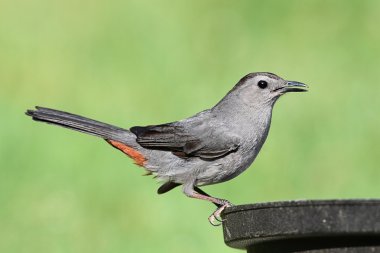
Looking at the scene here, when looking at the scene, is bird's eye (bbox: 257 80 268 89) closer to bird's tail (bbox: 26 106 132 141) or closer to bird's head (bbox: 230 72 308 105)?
bird's head (bbox: 230 72 308 105)

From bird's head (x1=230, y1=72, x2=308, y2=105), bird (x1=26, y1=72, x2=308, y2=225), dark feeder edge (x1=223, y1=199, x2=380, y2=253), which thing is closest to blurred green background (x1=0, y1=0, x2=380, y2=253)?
bird (x1=26, y1=72, x2=308, y2=225)

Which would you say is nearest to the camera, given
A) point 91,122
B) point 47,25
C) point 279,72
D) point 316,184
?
point 91,122

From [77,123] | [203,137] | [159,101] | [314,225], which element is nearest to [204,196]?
[203,137]

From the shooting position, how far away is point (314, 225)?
9.77ft

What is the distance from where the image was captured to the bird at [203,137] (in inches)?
216

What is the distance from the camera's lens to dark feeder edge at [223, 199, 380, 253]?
116 inches

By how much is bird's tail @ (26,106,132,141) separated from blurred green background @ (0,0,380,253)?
1.61m

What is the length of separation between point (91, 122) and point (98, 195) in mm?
2045

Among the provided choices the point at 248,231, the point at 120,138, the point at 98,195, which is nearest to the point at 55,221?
the point at 98,195

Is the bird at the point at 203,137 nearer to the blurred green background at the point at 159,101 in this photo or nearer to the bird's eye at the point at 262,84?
the bird's eye at the point at 262,84

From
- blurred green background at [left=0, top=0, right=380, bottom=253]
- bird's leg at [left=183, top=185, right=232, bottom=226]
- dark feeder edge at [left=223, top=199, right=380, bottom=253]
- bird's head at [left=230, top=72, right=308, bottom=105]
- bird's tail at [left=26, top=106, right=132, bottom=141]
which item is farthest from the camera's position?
blurred green background at [left=0, top=0, right=380, bottom=253]

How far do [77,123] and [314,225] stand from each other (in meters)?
2.81

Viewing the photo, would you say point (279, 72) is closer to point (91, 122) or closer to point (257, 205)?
point (91, 122)

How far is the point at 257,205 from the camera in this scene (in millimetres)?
3148
